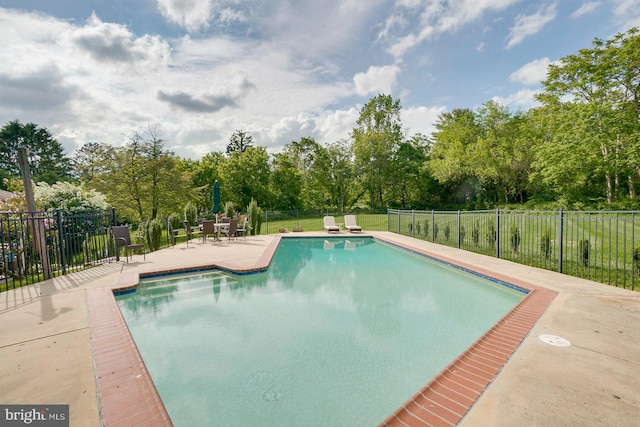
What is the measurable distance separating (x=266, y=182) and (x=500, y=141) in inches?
820

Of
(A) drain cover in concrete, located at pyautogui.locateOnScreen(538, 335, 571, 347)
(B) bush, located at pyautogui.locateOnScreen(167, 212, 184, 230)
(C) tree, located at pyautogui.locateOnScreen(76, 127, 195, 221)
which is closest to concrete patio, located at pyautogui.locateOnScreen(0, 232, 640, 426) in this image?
(A) drain cover in concrete, located at pyautogui.locateOnScreen(538, 335, 571, 347)

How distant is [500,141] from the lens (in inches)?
946

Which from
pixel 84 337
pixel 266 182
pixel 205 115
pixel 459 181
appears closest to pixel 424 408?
pixel 84 337

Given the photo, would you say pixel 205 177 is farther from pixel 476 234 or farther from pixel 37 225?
pixel 476 234

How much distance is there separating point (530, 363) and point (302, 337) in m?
2.75

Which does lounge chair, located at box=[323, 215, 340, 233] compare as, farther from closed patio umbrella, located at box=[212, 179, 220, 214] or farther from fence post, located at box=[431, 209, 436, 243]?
closed patio umbrella, located at box=[212, 179, 220, 214]

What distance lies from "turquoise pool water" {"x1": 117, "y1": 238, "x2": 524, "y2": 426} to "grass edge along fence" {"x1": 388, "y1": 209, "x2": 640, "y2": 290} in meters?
1.89

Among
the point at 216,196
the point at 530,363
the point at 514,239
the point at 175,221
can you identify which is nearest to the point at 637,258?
the point at 514,239

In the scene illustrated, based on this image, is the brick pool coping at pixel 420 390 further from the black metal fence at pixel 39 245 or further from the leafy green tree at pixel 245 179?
the leafy green tree at pixel 245 179

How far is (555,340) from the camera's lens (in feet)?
10.7

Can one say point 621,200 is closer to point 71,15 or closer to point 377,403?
point 377,403

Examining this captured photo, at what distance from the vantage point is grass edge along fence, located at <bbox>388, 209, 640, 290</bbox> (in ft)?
18.5

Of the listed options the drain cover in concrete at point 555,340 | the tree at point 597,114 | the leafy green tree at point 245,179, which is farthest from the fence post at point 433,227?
the leafy green tree at point 245,179

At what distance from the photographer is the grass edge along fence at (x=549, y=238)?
562cm
